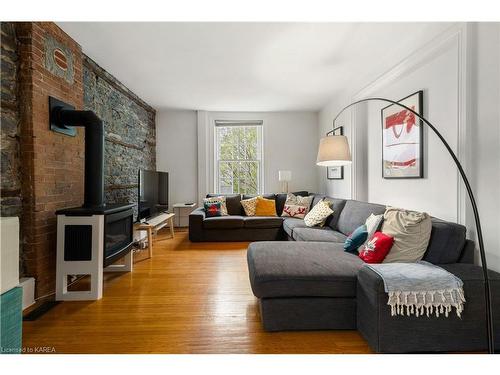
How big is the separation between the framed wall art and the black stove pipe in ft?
10.7

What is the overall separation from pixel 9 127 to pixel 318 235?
10.9ft

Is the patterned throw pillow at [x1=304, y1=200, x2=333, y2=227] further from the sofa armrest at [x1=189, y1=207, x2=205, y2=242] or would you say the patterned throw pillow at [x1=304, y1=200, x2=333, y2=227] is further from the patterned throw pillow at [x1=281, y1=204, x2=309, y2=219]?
the sofa armrest at [x1=189, y1=207, x2=205, y2=242]

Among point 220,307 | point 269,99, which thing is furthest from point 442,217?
point 269,99

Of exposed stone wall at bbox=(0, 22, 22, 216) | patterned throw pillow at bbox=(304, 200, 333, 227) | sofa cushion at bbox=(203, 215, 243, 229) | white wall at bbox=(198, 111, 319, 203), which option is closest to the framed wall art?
patterned throw pillow at bbox=(304, 200, 333, 227)

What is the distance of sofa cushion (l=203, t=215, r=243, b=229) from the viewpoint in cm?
477

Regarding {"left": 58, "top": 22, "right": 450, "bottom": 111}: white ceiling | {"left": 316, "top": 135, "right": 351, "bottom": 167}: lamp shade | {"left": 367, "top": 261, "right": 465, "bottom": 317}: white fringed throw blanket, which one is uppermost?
{"left": 58, "top": 22, "right": 450, "bottom": 111}: white ceiling

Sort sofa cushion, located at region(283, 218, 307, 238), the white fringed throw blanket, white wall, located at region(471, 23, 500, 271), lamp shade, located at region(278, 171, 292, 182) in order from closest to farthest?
the white fringed throw blanket
white wall, located at region(471, 23, 500, 271)
sofa cushion, located at region(283, 218, 307, 238)
lamp shade, located at region(278, 171, 292, 182)

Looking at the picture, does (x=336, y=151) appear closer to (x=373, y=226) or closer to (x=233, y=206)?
(x=373, y=226)

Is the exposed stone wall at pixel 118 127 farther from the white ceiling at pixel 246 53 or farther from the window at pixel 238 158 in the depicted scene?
the window at pixel 238 158

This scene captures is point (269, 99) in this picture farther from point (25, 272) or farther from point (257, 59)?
point (25, 272)

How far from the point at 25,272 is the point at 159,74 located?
2.85 metres

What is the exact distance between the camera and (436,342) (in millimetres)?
1688

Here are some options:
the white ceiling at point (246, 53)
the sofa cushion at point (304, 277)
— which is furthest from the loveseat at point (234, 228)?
the sofa cushion at point (304, 277)
